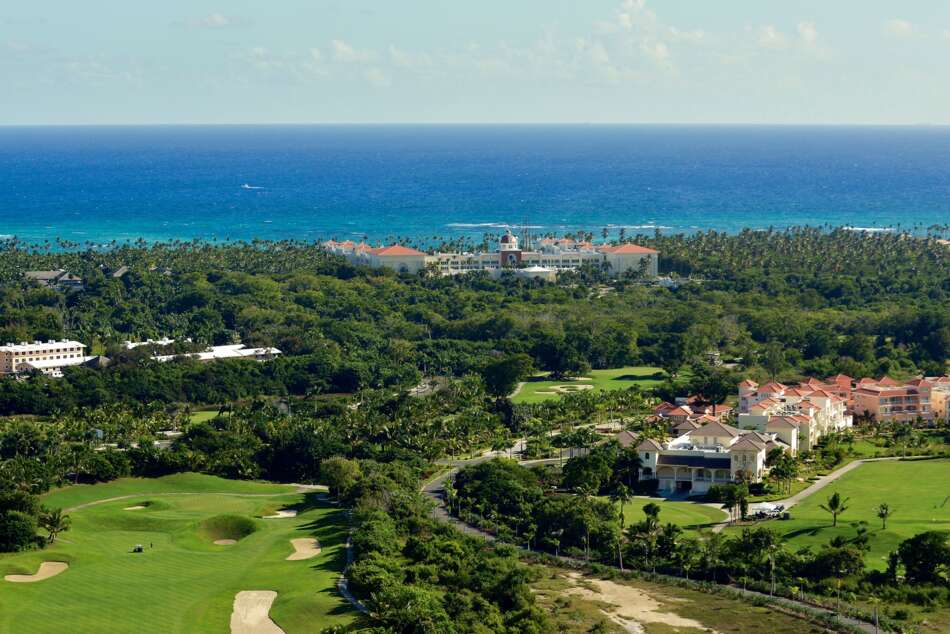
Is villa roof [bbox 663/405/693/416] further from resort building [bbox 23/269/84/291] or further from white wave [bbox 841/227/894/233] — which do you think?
white wave [bbox 841/227/894/233]

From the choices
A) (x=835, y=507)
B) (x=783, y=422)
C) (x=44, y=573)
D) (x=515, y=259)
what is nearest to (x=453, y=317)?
(x=515, y=259)

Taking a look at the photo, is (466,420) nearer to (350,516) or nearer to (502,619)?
(350,516)

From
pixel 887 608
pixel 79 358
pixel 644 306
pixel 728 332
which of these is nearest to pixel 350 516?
pixel 887 608

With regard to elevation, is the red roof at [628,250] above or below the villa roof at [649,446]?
above

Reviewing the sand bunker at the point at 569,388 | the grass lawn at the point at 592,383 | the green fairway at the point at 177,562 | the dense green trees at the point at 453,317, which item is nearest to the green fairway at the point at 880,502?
the green fairway at the point at 177,562

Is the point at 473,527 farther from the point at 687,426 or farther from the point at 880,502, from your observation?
the point at 880,502

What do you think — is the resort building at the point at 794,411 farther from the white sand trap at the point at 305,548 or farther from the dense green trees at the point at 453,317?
the white sand trap at the point at 305,548
